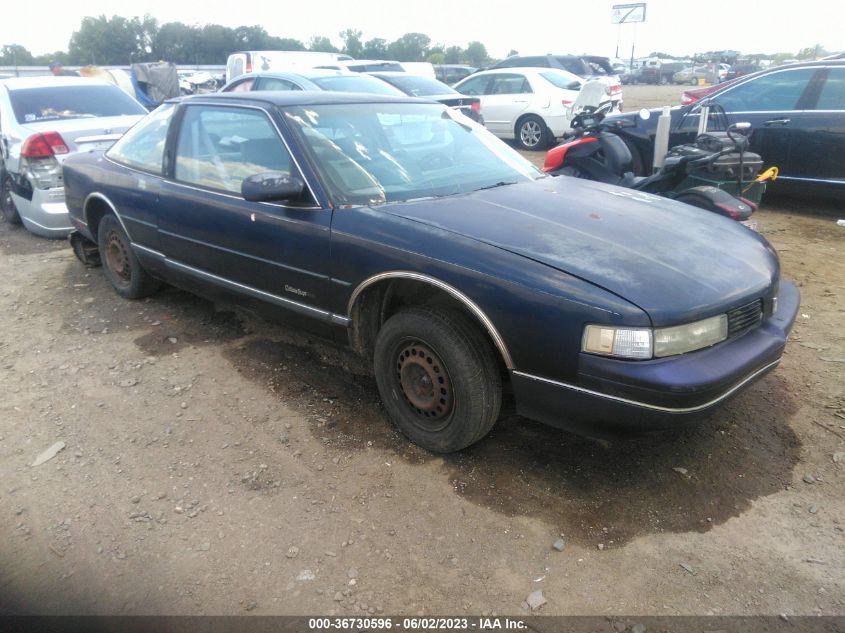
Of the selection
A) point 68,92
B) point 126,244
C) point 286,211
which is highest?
point 68,92

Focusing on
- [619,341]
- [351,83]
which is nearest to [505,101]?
[351,83]

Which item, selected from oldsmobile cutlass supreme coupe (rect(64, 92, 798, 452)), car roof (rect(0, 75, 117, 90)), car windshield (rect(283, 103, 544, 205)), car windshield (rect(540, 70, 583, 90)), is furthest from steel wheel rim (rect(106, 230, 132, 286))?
car windshield (rect(540, 70, 583, 90))

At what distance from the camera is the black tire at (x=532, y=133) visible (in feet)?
39.8

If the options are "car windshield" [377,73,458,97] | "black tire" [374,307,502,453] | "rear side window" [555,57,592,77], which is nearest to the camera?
"black tire" [374,307,502,453]

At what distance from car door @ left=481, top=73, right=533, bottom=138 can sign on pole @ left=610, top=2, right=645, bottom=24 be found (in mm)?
43446

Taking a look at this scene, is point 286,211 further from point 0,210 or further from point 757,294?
point 0,210

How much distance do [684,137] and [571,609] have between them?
6.66 meters

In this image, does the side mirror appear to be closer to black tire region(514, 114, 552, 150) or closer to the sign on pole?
black tire region(514, 114, 552, 150)

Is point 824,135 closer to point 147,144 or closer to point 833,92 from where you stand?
point 833,92

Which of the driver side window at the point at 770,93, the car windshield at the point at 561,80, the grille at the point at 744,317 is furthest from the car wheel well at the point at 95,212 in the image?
the car windshield at the point at 561,80

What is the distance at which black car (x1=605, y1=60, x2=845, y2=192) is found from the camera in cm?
669

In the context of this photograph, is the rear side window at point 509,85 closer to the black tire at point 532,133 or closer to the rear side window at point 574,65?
the black tire at point 532,133

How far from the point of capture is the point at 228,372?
3854 millimetres

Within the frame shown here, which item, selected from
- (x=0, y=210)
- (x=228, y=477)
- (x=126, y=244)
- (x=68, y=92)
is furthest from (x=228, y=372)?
(x=0, y=210)
